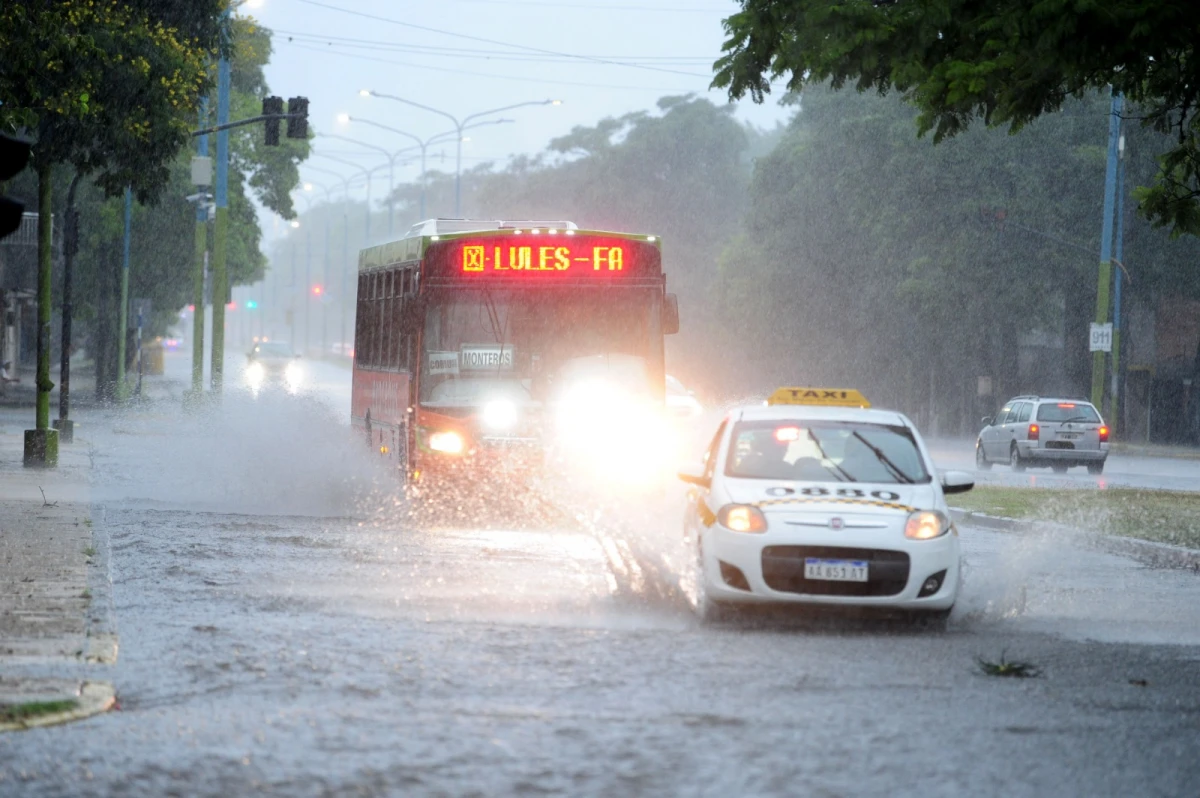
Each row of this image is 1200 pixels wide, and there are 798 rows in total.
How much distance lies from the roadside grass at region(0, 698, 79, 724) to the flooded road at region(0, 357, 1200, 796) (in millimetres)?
188

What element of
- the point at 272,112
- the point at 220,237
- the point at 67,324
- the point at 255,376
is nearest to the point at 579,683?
the point at 67,324

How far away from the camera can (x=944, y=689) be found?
380 inches

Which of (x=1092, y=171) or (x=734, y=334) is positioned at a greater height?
(x=1092, y=171)

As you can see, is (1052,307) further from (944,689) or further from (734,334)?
(944,689)

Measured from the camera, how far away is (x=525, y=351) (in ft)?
63.2

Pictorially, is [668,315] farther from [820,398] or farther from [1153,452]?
[1153,452]

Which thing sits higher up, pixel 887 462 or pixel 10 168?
pixel 10 168

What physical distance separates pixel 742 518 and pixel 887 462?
142 cm

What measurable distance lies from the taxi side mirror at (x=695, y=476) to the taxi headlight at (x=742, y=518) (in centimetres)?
69

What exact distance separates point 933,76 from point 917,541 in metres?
3.43

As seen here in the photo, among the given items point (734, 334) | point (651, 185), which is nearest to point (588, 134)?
point (651, 185)

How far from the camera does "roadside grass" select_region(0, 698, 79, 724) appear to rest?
8312 millimetres

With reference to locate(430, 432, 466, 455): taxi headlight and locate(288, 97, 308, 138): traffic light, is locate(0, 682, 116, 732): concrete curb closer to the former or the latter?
locate(430, 432, 466, 455): taxi headlight

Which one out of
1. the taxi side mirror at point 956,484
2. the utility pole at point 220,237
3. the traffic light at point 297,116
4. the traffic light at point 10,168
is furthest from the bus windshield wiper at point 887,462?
the utility pole at point 220,237
